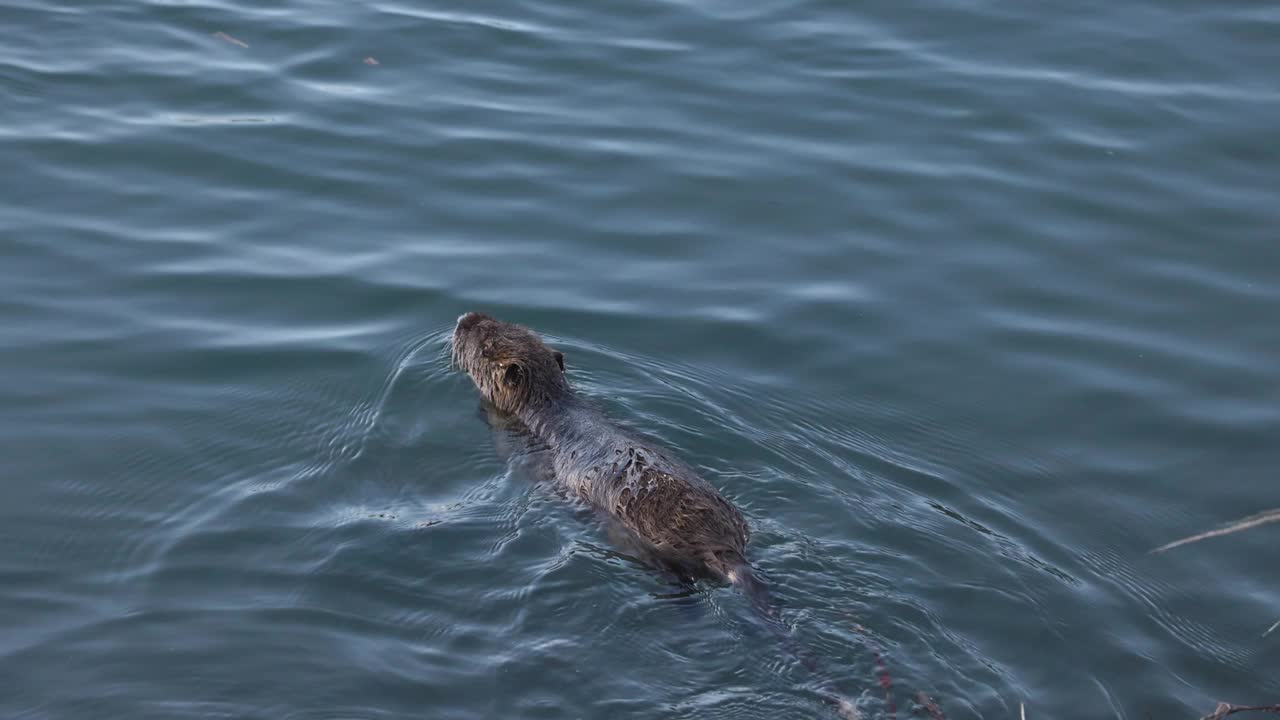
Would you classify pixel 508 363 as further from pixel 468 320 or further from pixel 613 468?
→ pixel 613 468

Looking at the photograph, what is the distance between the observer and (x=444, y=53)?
38.1 feet

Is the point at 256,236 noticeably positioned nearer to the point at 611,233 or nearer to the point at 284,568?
the point at 611,233

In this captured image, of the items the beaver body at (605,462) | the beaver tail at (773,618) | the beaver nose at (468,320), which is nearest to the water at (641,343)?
the beaver tail at (773,618)

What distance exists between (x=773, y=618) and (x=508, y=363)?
233 centimetres

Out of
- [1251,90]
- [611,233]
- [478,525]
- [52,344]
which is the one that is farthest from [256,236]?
[1251,90]

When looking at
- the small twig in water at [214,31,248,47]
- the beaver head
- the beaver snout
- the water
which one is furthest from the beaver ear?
the small twig in water at [214,31,248,47]

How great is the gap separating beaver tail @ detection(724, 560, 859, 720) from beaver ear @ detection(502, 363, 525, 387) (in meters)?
1.93

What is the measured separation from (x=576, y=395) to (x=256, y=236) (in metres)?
2.81

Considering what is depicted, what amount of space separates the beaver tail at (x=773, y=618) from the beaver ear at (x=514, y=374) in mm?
1926

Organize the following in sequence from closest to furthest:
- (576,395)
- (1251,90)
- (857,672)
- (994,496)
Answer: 1. (857,672)
2. (994,496)
3. (576,395)
4. (1251,90)

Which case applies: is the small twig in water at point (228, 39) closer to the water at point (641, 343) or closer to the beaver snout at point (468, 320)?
the water at point (641, 343)

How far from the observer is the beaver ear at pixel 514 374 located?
700 cm

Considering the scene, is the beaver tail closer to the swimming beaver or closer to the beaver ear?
the swimming beaver

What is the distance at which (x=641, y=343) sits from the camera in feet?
25.3
